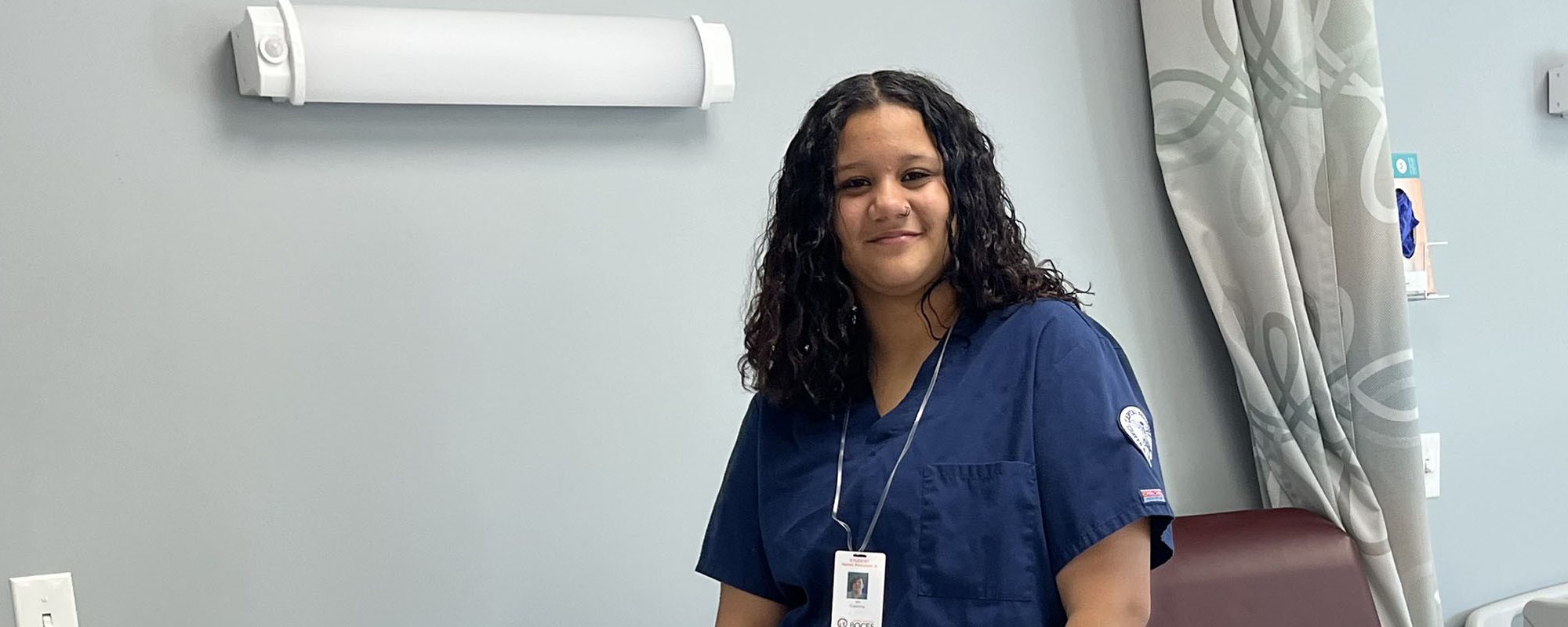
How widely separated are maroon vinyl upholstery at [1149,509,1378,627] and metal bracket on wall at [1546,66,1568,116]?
1.04 m

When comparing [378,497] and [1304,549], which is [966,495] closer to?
[378,497]

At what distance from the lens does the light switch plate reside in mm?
1695

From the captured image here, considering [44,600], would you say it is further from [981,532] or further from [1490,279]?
[1490,279]

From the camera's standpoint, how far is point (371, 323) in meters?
1.89

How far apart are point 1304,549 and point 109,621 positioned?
1.69 m

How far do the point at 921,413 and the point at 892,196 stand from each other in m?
0.24

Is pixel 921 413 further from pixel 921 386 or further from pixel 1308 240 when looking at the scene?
pixel 1308 240

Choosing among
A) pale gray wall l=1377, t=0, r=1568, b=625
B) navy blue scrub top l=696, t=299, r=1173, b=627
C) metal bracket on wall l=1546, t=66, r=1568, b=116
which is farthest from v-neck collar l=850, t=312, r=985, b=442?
metal bracket on wall l=1546, t=66, r=1568, b=116

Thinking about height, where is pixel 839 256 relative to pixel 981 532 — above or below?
above

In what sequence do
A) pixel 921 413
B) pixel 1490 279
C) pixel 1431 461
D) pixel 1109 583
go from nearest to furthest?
pixel 1109 583 < pixel 921 413 < pixel 1431 461 < pixel 1490 279

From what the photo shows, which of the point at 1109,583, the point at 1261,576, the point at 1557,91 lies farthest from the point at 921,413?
the point at 1557,91

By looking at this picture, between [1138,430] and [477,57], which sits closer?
[1138,430]

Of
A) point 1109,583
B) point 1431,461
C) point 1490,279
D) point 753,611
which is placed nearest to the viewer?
point 1109,583

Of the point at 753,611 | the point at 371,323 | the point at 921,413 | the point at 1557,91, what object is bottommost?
the point at 753,611
